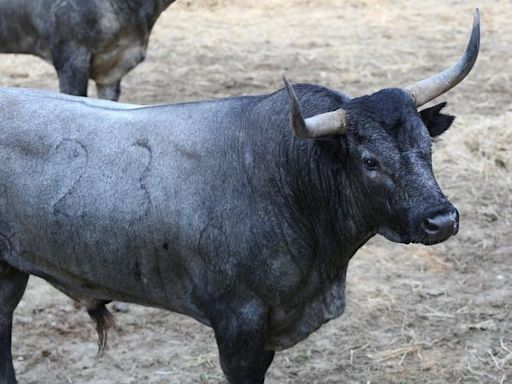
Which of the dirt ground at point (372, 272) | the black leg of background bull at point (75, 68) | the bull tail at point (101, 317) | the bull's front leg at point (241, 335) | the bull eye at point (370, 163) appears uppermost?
the bull eye at point (370, 163)

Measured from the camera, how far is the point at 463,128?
8695mm

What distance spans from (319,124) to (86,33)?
171 inches

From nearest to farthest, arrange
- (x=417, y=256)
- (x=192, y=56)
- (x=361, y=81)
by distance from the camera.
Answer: (x=417, y=256)
(x=361, y=81)
(x=192, y=56)

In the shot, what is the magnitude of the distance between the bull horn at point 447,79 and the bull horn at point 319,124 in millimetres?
356

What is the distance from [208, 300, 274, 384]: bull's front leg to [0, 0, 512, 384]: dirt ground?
3.93 ft

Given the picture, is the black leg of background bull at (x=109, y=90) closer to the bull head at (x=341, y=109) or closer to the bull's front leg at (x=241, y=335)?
the bull's front leg at (x=241, y=335)

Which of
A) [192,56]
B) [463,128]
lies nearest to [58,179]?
[463,128]

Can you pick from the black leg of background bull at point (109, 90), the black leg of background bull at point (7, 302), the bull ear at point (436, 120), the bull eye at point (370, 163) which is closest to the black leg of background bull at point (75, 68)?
the black leg of background bull at point (109, 90)

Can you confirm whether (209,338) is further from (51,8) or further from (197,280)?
(51,8)

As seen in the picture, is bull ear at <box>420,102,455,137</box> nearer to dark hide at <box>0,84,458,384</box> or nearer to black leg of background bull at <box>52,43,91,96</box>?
dark hide at <box>0,84,458,384</box>

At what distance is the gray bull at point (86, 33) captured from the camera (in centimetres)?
772

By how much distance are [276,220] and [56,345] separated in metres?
2.18

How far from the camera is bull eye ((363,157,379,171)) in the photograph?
12.3 feet

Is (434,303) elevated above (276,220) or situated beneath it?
situated beneath
